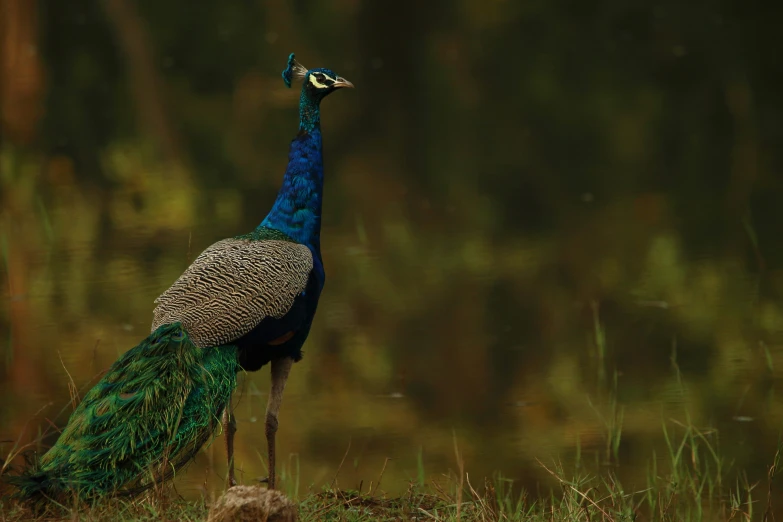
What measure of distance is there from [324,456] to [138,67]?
8.86 m

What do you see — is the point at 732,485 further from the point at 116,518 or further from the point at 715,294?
the point at 116,518

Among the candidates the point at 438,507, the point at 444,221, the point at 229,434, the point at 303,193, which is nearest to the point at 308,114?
the point at 303,193

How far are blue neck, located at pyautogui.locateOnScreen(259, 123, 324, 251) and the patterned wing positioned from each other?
0.60 feet

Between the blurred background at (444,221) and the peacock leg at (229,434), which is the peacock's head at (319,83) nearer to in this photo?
the blurred background at (444,221)

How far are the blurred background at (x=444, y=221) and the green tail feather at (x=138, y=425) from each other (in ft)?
1.56

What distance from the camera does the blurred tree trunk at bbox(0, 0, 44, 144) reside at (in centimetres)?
1116

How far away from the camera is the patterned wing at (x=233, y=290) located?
11.8 ft

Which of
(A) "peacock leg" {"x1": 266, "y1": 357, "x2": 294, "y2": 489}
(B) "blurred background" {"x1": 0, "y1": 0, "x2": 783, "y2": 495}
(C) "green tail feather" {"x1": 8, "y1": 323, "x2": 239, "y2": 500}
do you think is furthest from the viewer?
(B) "blurred background" {"x1": 0, "y1": 0, "x2": 783, "y2": 495}

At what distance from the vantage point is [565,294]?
6.73m

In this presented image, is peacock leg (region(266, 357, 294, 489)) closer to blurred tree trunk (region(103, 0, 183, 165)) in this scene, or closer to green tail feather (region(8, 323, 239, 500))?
green tail feather (region(8, 323, 239, 500))

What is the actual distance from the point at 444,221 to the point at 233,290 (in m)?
4.38

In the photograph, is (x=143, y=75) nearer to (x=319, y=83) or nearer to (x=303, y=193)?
(x=319, y=83)

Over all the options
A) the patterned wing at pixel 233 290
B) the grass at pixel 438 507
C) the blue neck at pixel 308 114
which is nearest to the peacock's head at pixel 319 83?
the blue neck at pixel 308 114

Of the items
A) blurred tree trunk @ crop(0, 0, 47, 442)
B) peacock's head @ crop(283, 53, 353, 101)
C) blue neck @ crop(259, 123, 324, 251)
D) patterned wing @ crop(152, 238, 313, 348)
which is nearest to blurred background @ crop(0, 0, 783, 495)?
blurred tree trunk @ crop(0, 0, 47, 442)
